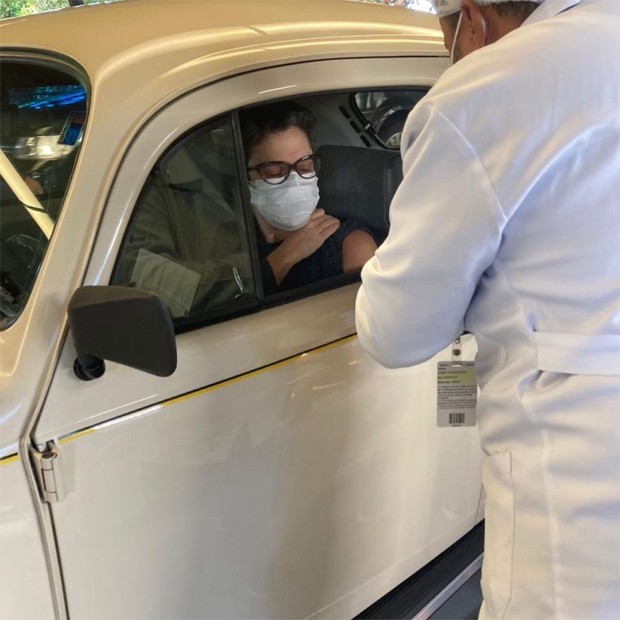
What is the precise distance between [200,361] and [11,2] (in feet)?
12.2

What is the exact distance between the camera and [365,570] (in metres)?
1.73

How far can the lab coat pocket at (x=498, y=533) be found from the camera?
1.11 meters

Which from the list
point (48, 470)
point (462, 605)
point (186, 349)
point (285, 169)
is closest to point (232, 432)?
point (186, 349)

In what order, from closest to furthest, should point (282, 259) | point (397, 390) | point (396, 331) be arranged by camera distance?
point (396, 331) < point (282, 259) < point (397, 390)

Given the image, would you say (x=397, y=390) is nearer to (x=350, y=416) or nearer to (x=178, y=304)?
(x=350, y=416)

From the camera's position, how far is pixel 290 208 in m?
1.45

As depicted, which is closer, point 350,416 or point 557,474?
point 557,474

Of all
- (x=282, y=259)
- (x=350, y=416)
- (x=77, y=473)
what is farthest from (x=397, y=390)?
(x=77, y=473)

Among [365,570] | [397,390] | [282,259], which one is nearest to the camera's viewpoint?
[282,259]

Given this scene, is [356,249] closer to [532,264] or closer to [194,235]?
[194,235]

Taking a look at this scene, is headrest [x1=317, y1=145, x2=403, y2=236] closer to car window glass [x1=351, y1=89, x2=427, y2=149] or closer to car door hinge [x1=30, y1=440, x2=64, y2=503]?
car window glass [x1=351, y1=89, x2=427, y2=149]

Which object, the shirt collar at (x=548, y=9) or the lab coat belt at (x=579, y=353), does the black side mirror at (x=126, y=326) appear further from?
the shirt collar at (x=548, y=9)

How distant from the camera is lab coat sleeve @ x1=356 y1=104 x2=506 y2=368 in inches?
36.4

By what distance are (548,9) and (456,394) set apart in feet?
2.67
